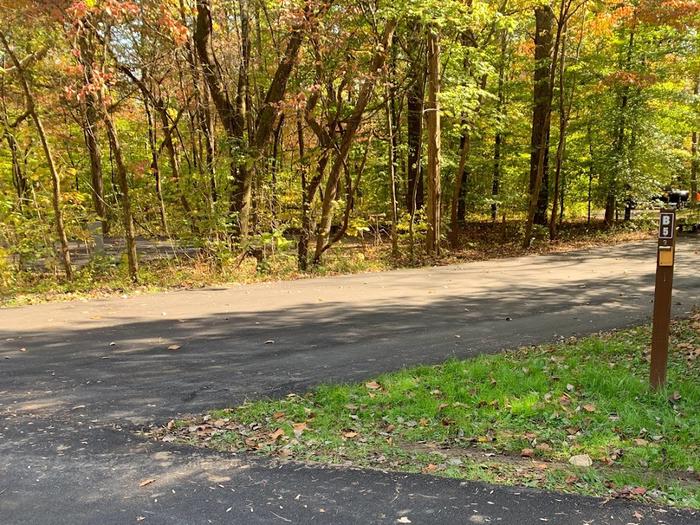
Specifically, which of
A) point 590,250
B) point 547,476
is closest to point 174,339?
point 547,476

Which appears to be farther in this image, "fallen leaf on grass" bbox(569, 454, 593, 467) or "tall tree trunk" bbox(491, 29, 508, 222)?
"tall tree trunk" bbox(491, 29, 508, 222)

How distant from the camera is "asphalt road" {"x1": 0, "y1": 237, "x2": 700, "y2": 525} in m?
3.01

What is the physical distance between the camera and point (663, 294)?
4383 mm

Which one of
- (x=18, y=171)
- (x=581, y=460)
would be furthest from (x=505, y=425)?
(x=18, y=171)

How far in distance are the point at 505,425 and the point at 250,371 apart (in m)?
2.63

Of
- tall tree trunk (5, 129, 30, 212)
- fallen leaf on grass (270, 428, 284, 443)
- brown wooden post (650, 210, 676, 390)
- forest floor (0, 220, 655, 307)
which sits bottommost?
fallen leaf on grass (270, 428, 284, 443)

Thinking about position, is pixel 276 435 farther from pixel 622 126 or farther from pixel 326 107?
pixel 622 126

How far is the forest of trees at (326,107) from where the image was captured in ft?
38.3

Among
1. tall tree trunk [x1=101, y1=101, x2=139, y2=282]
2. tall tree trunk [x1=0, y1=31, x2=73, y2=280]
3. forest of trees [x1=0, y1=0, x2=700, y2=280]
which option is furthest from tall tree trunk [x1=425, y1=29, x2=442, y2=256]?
tall tree trunk [x1=0, y1=31, x2=73, y2=280]

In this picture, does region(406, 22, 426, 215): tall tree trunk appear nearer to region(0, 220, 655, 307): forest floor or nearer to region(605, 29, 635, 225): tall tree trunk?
region(0, 220, 655, 307): forest floor

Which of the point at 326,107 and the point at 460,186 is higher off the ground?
A: the point at 326,107

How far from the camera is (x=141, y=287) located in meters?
10.5

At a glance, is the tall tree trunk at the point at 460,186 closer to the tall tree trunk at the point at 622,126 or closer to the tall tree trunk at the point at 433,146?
the tall tree trunk at the point at 433,146

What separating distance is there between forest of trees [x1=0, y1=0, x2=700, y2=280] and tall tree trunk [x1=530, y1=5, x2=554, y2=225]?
0.09 m
